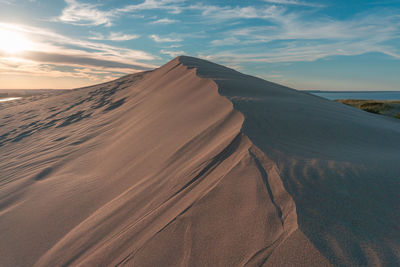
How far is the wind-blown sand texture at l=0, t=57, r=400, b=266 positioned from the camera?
1.01 meters

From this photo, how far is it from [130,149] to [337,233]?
2.13 m

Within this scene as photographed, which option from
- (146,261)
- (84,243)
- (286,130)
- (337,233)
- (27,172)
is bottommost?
(27,172)

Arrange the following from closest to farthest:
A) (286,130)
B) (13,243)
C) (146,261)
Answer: (146,261) → (13,243) → (286,130)

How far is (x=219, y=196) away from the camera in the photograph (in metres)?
Answer: 1.34

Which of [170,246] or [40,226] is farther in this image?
[40,226]

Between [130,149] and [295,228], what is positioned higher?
[295,228]

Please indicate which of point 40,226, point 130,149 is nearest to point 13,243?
point 40,226

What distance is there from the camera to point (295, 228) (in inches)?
39.1

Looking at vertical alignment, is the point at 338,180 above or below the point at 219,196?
above

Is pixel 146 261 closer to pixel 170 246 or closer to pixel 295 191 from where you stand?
pixel 170 246

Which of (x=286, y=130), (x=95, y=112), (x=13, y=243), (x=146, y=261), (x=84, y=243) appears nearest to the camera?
(x=146, y=261)

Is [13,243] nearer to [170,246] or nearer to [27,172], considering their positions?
[170,246]

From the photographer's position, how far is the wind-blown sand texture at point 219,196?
101 cm

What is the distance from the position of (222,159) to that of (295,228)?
2.55ft
